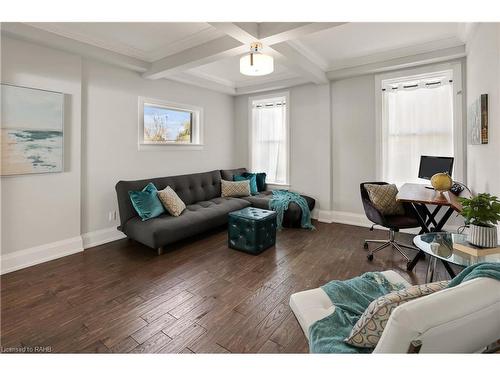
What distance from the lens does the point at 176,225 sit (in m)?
3.27

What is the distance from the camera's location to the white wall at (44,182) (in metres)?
2.76

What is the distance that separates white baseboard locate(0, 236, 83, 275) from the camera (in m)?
2.76

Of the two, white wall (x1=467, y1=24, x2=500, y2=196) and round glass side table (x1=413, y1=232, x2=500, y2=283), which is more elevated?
white wall (x1=467, y1=24, x2=500, y2=196)

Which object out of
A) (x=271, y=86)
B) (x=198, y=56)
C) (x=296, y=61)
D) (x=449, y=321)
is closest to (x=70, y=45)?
(x=198, y=56)

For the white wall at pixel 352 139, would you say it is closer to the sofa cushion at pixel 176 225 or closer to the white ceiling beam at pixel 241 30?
the sofa cushion at pixel 176 225

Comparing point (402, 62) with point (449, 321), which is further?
point (402, 62)

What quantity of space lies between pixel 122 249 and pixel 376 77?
4555 millimetres

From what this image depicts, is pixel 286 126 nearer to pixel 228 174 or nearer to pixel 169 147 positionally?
pixel 228 174

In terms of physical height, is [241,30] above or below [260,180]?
above

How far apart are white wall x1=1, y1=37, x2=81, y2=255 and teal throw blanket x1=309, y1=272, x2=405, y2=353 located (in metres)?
3.25

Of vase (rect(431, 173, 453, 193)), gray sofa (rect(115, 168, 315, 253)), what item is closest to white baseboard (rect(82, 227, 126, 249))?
gray sofa (rect(115, 168, 315, 253))

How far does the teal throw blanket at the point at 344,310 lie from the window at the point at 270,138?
373 cm

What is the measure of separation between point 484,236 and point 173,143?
13.7 feet

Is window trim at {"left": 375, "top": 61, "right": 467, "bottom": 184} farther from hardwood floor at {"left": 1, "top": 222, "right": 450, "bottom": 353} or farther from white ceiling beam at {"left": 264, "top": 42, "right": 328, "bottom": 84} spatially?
hardwood floor at {"left": 1, "top": 222, "right": 450, "bottom": 353}
